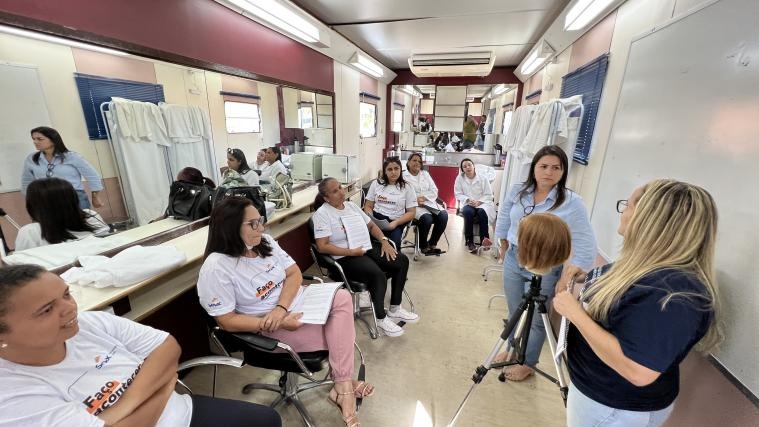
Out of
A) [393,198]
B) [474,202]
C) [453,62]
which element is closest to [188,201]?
[393,198]

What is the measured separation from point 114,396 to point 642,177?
96.4 inches

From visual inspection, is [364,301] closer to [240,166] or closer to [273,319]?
[273,319]

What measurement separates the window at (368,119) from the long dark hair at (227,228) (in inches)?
151

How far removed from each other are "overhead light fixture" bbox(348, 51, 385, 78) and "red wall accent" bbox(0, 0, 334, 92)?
0.90m

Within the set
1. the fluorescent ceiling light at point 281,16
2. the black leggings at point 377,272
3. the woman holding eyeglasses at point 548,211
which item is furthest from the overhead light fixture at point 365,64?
the woman holding eyeglasses at point 548,211

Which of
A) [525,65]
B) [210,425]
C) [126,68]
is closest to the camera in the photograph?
[210,425]

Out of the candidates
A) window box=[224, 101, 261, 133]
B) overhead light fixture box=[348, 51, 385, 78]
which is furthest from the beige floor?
overhead light fixture box=[348, 51, 385, 78]

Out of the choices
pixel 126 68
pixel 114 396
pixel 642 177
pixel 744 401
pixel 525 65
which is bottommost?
pixel 114 396

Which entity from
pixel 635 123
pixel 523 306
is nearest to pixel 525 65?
pixel 635 123

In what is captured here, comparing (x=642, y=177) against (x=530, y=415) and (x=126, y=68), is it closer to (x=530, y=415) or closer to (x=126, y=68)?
(x=530, y=415)

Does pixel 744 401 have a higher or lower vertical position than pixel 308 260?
higher

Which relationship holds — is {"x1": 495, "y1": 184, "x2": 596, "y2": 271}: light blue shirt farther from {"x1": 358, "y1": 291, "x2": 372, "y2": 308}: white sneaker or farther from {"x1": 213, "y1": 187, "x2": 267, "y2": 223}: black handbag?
{"x1": 213, "y1": 187, "x2": 267, "y2": 223}: black handbag

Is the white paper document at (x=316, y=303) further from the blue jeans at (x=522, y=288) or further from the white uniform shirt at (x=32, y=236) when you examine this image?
the white uniform shirt at (x=32, y=236)

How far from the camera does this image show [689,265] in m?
0.79
